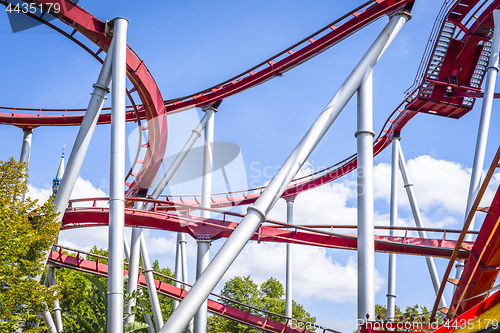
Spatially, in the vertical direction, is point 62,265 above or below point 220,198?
below

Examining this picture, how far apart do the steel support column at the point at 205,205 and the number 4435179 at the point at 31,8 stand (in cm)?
514

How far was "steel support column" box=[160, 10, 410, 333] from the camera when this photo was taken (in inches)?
250

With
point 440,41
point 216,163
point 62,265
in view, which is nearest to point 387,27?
point 440,41

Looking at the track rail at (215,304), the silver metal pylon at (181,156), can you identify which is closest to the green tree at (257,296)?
the track rail at (215,304)

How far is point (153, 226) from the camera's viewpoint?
472 inches

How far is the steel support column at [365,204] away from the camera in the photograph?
24.6ft

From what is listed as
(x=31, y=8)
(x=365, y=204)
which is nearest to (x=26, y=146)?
(x=31, y=8)

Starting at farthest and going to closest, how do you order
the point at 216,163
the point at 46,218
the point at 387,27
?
1. the point at 216,163
2. the point at 387,27
3. the point at 46,218

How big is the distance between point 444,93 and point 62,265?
44.7ft

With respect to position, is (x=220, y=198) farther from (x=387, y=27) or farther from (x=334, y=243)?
(x=387, y=27)

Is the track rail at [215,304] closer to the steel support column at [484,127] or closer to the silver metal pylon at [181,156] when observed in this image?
the silver metal pylon at [181,156]

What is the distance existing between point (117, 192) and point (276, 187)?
2735 mm

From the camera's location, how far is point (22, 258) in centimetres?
843

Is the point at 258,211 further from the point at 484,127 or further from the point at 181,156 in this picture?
the point at 484,127
